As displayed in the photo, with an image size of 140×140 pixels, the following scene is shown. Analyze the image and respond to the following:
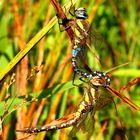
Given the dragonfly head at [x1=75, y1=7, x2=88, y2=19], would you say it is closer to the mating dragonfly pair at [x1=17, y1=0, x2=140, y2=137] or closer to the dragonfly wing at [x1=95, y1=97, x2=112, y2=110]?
the mating dragonfly pair at [x1=17, y1=0, x2=140, y2=137]

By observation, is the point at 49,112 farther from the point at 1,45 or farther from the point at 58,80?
the point at 1,45

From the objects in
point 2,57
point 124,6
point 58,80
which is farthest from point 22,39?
point 124,6

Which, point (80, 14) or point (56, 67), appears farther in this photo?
point (56, 67)

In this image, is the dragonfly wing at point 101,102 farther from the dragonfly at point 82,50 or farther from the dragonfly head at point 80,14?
the dragonfly head at point 80,14

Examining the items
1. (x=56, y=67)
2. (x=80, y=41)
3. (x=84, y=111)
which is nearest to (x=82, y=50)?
(x=80, y=41)

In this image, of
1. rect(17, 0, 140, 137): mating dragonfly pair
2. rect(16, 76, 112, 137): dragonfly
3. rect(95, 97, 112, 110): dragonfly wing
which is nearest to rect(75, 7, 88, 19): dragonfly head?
rect(17, 0, 140, 137): mating dragonfly pair

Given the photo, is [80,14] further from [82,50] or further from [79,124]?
[79,124]

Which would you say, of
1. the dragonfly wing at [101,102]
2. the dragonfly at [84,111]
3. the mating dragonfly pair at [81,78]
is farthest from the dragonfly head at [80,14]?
the dragonfly wing at [101,102]
